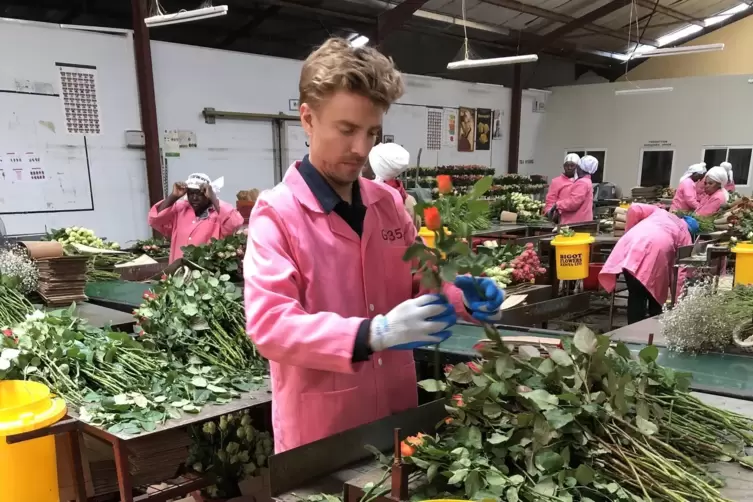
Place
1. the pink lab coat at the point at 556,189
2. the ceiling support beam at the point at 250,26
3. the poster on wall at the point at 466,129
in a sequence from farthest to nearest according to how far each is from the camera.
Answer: the poster on wall at the point at 466,129, the ceiling support beam at the point at 250,26, the pink lab coat at the point at 556,189

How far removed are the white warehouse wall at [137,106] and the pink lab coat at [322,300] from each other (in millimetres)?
5912

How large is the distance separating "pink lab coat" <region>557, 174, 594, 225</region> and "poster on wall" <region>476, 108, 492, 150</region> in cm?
487

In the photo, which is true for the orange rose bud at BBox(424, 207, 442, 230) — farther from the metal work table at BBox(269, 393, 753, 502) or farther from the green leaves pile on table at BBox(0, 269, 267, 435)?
the green leaves pile on table at BBox(0, 269, 267, 435)

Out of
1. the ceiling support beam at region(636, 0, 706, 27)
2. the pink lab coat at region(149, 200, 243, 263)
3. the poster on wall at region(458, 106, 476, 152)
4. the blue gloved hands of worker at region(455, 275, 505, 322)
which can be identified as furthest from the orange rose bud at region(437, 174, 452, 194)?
the ceiling support beam at region(636, 0, 706, 27)

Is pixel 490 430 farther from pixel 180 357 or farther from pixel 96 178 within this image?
pixel 96 178

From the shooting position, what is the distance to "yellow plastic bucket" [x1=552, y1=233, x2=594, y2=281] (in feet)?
13.7

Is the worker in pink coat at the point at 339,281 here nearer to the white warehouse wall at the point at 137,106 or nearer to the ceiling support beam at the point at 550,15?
the white warehouse wall at the point at 137,106

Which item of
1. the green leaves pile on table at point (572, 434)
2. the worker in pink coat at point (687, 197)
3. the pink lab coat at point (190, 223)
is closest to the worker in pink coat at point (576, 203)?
the worker in pink coat at point (687, 197)

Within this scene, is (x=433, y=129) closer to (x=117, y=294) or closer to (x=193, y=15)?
(x=193, y=15)

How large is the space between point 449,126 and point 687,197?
4913 mm

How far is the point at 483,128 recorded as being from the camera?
11703mm

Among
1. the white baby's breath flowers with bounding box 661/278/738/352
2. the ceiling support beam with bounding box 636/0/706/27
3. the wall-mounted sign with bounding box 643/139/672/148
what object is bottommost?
the white baby's breath flowers with bounding box 661/278/738/352

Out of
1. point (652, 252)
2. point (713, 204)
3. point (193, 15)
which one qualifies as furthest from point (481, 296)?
point (713, 204)

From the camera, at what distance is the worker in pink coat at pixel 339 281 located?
3.50 feet
